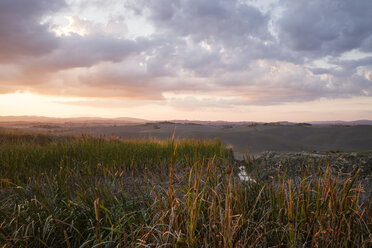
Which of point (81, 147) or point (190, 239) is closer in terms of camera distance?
point (190, 239)

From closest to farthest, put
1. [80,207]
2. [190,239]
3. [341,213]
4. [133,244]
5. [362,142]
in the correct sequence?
[190,239], [133,244], [341,213], [80,207], [362,142]

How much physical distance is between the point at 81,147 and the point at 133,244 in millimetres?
3666

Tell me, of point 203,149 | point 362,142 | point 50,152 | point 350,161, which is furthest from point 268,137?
point 50,152

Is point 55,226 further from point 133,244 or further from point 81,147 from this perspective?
point 81,147

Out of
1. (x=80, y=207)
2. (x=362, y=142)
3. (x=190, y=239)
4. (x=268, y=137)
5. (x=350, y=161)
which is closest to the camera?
(x=190, y=239)

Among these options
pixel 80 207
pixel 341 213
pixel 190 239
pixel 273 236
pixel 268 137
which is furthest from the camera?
pixel 268 137

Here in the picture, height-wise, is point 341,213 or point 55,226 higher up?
point 341,213

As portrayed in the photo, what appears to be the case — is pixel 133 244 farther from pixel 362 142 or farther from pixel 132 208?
pixel 362 142

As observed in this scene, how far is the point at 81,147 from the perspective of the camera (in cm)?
510

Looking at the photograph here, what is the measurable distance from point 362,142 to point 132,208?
47.2 ft

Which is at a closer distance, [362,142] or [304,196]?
[304,196]

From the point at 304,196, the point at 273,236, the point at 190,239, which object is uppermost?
the point at 304,196

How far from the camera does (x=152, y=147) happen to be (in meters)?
5.45

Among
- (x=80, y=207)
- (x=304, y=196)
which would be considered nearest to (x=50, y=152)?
(x=80, y=207)
